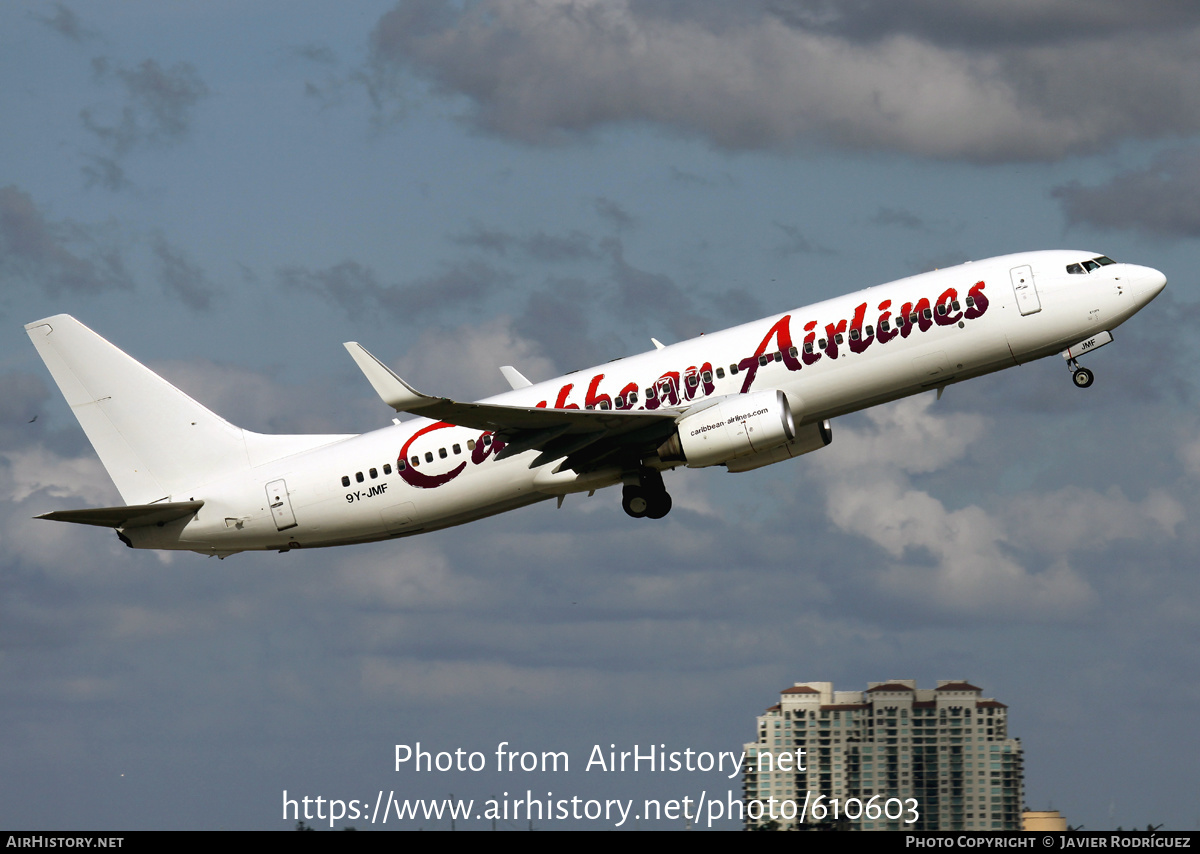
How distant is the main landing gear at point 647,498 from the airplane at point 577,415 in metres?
0.05

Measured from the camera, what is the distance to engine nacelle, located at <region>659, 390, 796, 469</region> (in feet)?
154

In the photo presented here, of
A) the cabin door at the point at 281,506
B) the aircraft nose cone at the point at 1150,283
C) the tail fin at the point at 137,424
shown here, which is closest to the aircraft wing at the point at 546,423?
the cabin door at the point at 281,506

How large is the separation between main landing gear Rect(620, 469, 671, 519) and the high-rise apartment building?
59.5 metres

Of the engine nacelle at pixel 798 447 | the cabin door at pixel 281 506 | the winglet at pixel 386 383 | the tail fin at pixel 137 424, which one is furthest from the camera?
the tail fin at pixel 137 424

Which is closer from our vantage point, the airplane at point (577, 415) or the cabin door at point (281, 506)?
the airplane at point (577, 415)

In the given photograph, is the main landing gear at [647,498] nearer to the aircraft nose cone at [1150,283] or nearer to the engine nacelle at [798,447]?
the engine nacelle at [798,447]

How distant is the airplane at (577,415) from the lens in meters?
47.5

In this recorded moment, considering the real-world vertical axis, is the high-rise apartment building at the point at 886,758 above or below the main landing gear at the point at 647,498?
above

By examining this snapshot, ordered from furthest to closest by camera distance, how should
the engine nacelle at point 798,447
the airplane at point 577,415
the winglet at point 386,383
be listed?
1. the engine nacelle at point 798,447
2. the airplane at point 577,415
3. the winglet at point 386,383

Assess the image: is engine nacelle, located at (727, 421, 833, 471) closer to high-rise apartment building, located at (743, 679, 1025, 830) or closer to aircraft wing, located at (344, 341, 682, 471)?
aircraft wing, located at (344, 341, 682, 471)

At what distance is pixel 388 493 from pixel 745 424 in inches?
518

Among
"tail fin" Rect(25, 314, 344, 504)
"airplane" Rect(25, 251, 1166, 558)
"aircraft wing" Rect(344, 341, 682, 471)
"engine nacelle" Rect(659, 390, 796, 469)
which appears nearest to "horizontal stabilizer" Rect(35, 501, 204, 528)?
"airplane" Rect(25, 251, 1166, 558)
